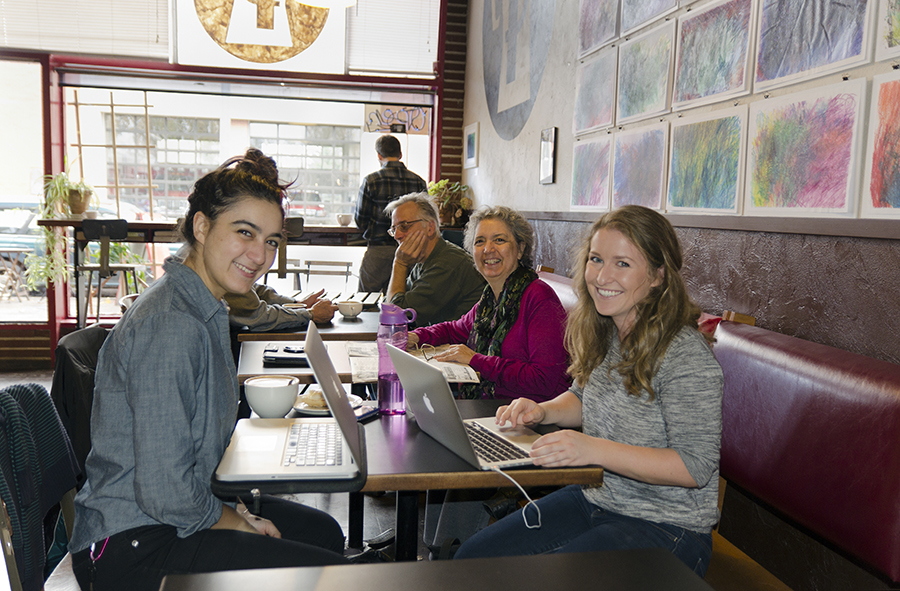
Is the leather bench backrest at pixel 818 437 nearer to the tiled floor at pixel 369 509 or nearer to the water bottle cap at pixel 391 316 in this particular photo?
the water bottle cap at pixel 391 316

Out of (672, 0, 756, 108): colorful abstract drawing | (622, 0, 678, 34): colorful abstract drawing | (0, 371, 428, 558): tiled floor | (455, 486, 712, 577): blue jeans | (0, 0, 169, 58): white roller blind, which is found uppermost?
(0, 0, 169, 58): white roller blind

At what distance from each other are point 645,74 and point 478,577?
9.07 ft

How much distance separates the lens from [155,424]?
1.27 metres

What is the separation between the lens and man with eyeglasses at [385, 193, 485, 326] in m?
3.29

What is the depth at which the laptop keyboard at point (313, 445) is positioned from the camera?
4.55 ft

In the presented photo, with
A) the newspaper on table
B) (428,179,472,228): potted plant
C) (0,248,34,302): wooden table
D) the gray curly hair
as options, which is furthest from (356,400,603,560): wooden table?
(0,248,34,302): wooden table

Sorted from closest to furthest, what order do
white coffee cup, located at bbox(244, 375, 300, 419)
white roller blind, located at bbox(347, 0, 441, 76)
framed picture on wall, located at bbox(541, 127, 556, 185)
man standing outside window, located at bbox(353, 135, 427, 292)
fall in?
white coffee cup, located at bbox(244, 375, 300, 419)
framed picture on wall, located at bbox(541, 127, 556, 185)
man standing outside window, located at bbox(353, 135, 427, 292)
white roller blind, located at bbox(347, 0, 441, 76)

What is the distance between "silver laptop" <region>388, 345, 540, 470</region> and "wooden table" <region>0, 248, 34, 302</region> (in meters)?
5.71

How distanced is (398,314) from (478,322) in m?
0.60

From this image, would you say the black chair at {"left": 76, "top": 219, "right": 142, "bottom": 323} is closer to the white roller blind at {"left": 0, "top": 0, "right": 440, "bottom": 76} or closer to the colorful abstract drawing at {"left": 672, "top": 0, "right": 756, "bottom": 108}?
the white roller blind at {"left": 0, "top": 0, "right": 440, "bottom": 76}

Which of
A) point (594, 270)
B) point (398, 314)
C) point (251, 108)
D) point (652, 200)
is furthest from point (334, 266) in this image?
point (594, 270)

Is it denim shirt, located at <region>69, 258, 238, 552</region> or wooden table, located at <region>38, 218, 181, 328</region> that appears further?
wooden table, located at <region>38, 218, 181, 328</region>

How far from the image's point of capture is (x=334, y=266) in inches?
262

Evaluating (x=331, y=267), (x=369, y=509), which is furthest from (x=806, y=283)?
(x=331, y=267)
